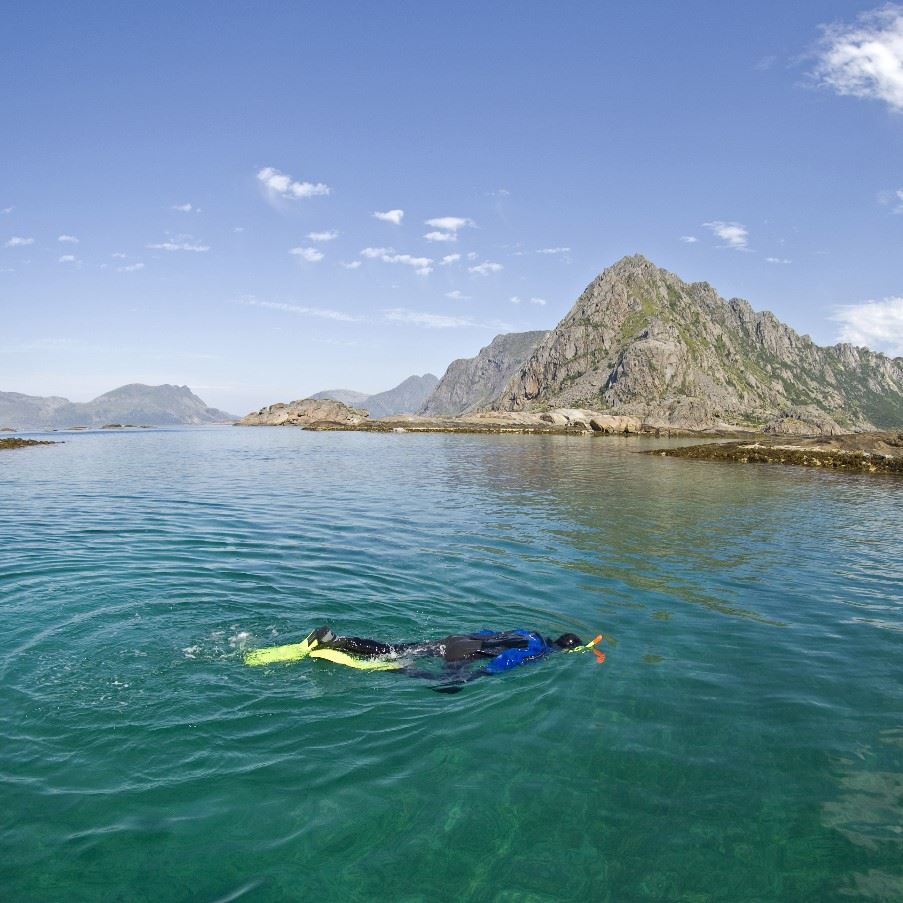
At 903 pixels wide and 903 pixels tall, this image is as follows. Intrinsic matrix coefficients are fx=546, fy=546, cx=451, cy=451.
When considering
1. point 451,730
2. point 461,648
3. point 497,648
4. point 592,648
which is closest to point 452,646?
point 461,648

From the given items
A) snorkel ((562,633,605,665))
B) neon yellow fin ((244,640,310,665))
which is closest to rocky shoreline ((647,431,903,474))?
snorkel ((562,633,605,665))

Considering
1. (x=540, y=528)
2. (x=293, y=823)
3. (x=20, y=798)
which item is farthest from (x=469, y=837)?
(x=540, y=528)

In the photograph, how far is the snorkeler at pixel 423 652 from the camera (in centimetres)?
1076

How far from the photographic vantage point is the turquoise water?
20.0 ft

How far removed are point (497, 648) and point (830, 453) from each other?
6485 cm

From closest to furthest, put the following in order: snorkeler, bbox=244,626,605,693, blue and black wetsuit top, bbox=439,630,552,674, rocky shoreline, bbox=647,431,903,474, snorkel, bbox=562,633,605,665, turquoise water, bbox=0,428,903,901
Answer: turquoise water, bbox=0,428,903,901 < snorkeler, bbox=244,626,605,693 < blue and black wetsuit top, bbox=439,630,552,674 < snorkel, bbox=562,633,605,665 < rocky shoreline, bbox=647,431,903,474

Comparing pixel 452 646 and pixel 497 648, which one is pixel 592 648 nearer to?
pixel 497 648

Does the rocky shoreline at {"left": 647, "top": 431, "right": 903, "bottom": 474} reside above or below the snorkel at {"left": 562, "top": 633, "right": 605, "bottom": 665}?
above

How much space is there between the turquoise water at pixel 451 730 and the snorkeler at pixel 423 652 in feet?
1.15

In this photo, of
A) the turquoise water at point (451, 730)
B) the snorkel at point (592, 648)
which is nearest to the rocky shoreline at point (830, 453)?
the turquoise water at point (451, 730)

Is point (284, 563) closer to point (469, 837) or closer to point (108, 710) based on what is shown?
point (108, 710)

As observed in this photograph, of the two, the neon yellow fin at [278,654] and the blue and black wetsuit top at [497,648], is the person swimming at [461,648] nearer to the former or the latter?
the blue and black wetsuit top at [497,648]

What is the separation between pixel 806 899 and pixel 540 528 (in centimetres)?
1878

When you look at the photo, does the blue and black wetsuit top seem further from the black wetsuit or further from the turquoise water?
the turquoise water
